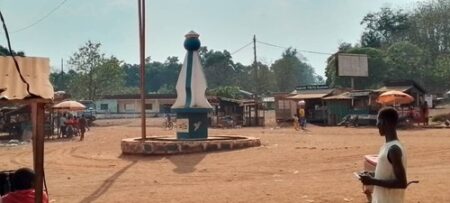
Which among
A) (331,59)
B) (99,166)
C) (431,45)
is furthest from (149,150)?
(431,45)

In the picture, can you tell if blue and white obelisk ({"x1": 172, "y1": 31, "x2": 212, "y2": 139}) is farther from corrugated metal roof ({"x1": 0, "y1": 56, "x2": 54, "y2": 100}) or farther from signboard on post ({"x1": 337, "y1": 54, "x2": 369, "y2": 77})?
signboard on post ({"x1": 337, "y1": 54, "x2": 369, "y2": 77})

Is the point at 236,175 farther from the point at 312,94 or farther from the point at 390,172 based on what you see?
the point at 312,94

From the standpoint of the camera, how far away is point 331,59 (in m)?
71.2

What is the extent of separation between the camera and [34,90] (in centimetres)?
598

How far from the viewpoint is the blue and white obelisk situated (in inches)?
798

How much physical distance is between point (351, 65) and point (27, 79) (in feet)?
139

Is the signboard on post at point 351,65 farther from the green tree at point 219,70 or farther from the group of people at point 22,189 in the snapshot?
the green tree at point 219,70

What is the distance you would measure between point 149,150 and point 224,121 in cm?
2351

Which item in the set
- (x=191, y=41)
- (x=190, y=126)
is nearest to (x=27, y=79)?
(x=190, y=126)

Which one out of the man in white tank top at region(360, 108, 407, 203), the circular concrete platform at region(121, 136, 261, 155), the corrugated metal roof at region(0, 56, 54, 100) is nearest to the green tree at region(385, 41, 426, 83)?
the circular concrete platform at region(121, 136, 261, 155)

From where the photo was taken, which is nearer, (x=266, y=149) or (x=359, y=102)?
(x=266, y=149)

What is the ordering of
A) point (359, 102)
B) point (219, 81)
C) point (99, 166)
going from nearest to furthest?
point (99, 166), point (359, 102), point (219, 81)

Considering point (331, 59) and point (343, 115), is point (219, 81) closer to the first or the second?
point (331, 59)

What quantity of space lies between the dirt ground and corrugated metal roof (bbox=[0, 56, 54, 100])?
13.6ft
